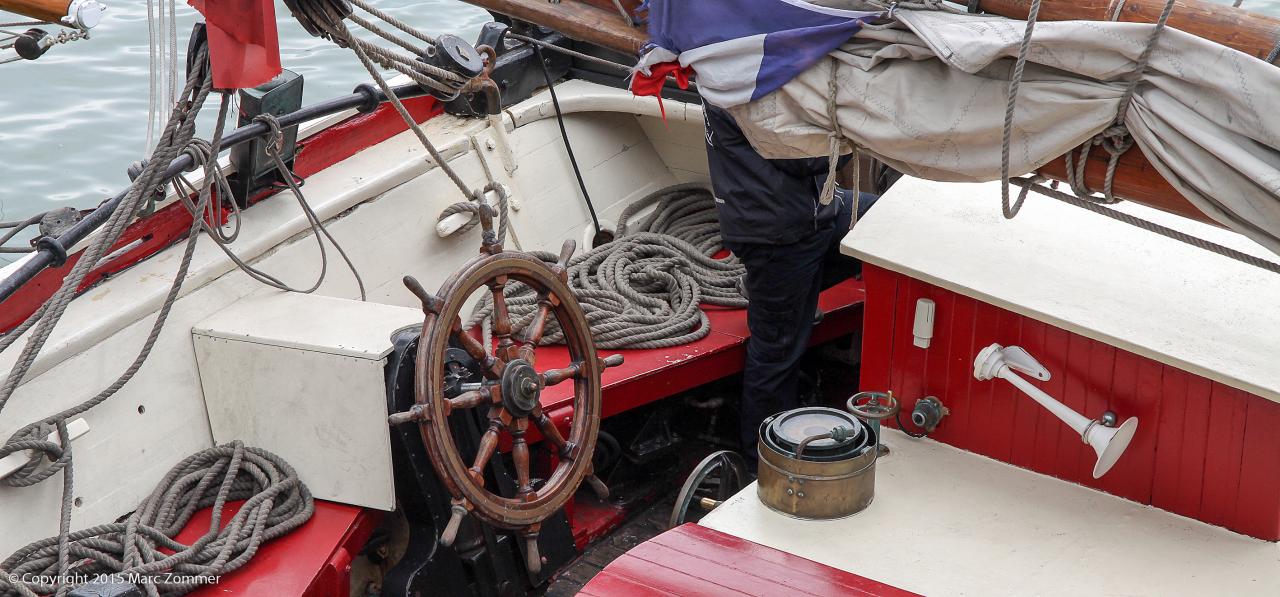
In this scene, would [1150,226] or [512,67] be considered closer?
[1150,226]

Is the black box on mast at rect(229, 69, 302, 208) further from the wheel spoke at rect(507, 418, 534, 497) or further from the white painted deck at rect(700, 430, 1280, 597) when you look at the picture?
the white painted deck at rect(700, 430, 1280, 597)

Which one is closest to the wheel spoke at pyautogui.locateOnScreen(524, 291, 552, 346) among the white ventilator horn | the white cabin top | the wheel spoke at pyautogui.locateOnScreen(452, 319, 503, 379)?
the wheel spoke at pyautogui.locateOnScreen(452, 319, 503, 379)

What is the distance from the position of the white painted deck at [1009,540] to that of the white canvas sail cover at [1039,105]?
0.82 m

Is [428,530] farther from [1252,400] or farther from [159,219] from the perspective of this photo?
[1252,400]

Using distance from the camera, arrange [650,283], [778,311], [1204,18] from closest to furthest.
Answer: [1204,18]
[778,311]
[650,283]

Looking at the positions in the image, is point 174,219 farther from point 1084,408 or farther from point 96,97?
point 96,97

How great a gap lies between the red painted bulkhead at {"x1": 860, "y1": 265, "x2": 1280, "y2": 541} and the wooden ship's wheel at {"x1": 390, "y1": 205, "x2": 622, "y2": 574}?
0.73 meters

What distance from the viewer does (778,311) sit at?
12.0 feet

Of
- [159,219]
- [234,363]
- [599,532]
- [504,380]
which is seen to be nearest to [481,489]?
[504,380]

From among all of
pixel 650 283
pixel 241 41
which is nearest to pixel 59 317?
pixel 241 41

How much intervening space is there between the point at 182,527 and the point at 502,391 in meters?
0.91

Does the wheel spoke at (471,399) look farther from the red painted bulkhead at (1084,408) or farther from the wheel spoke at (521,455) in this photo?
the red painted bulkhead at (1084,408)

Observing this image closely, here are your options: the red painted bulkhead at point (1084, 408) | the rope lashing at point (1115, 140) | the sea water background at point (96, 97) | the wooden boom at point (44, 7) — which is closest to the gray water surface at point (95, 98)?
the sea water background at point (96, 97)

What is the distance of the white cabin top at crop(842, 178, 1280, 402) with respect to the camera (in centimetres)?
264
